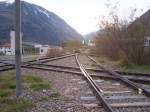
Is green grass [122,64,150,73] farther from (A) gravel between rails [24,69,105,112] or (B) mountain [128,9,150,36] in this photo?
(A) gravel between rails [24,69,105,112]

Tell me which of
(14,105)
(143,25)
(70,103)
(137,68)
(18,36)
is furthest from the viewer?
(143,25)

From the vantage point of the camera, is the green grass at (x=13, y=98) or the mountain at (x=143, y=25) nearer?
the green grass at (x=13, y=98)

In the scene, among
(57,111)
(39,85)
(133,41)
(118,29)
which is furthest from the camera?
(118,29)

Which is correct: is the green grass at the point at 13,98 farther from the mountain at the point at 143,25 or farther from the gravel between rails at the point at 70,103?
the mountain at the point at 143,25

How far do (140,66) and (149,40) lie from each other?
1990 mm

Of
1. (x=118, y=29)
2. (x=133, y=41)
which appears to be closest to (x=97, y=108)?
(x=133, y=41)

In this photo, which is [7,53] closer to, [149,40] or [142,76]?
[149,40]

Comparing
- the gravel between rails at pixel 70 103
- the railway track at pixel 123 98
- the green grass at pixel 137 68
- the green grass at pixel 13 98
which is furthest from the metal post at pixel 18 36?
the green grass at pixel 137 68

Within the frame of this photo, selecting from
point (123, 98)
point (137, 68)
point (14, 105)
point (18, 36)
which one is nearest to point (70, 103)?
point (14, 105)

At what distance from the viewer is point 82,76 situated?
53.4 ft

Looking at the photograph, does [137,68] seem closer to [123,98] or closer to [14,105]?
[123,98]

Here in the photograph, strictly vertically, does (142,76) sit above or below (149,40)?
below

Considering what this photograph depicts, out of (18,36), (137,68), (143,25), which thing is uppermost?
(143,25)

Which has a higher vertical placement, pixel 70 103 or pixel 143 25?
pixel 143 25
